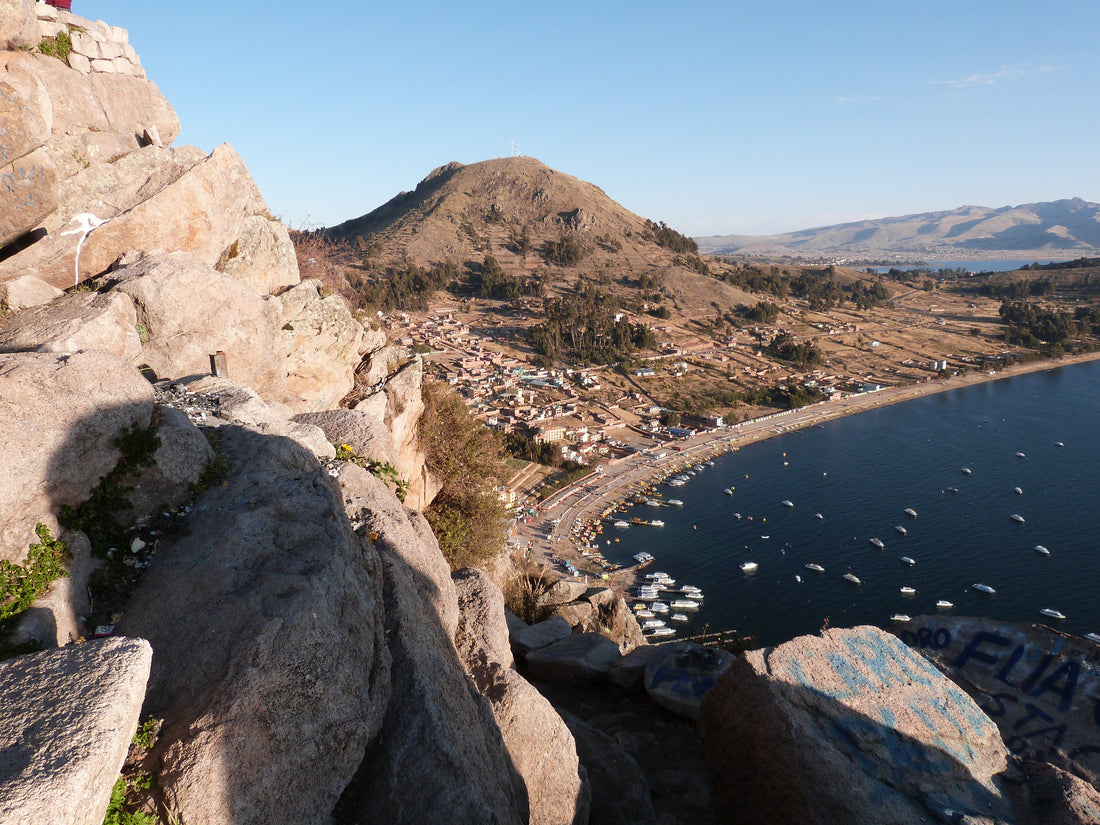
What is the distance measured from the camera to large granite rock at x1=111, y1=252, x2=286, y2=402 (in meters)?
9.85

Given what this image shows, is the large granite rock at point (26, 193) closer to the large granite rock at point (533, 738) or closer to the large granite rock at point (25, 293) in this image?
the large granite rock at point (25, 293)

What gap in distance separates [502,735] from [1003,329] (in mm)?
122542

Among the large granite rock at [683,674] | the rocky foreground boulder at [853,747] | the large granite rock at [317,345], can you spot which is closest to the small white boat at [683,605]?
the large granite rock at [683,674]

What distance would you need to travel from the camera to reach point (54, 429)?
530 cm

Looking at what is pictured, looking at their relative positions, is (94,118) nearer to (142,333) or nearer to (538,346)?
(142,333)

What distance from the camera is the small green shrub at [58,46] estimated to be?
11969 mm

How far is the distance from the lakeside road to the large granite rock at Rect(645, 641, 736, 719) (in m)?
25.5

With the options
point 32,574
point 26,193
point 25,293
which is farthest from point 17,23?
point 32,574

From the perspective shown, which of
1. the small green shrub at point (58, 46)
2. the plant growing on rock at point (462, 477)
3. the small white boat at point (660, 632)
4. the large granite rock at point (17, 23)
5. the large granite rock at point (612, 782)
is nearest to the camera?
the large granite rock at point (612, 782)

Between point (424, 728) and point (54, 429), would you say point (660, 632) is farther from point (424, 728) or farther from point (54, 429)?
point (54, 429)

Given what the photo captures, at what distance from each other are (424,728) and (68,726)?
2.58 metres

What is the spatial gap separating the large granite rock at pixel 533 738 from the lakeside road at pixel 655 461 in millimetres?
28387

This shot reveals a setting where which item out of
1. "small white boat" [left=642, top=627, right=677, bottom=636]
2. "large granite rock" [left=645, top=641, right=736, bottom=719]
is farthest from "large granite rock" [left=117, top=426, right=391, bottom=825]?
"small white boat" [left=642, top=627, right=677, bottom=636]

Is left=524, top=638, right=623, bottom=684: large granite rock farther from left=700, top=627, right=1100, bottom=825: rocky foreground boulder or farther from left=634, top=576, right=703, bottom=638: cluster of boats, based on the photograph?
left=634, top=576, right=703, bottom=638: cluster of boats
